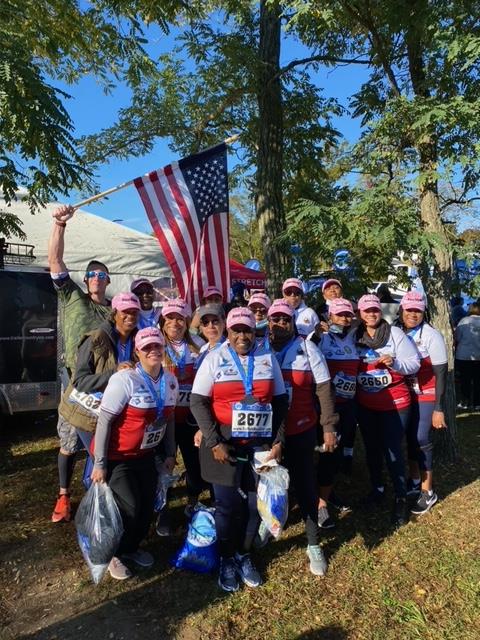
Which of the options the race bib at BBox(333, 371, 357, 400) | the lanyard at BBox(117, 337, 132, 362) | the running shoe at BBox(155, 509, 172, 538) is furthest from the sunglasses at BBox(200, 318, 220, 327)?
the running shoe at BBox(155, 509, 172, 538)

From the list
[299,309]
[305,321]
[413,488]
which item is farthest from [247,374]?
[413,488]

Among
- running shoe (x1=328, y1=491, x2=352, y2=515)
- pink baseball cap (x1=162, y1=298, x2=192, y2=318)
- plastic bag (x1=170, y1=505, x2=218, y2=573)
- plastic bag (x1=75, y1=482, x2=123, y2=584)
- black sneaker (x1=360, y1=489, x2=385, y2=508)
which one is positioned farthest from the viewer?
black sneaker (x1=360, y1=489, x2=385, y2=508)

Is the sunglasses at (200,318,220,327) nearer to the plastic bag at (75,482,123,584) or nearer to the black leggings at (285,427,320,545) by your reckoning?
the black leggings at (285,427,320,545)

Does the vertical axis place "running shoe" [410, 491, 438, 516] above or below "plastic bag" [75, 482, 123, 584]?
below

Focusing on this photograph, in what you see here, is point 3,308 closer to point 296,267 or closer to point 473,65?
point 296,267

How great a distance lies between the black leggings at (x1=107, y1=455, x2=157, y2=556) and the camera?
3.26 m

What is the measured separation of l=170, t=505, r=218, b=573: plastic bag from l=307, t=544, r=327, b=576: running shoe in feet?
2.21

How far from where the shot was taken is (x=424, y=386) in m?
4.39

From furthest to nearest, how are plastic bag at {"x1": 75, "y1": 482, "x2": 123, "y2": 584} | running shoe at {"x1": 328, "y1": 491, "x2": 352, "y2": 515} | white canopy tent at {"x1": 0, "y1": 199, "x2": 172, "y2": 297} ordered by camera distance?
white canopy tent at {"x1": 0, "y1": 199, "x2": 172, "y2": 297}, running shoe at {"x1": 328, "y1": 491, "x2": 352, "y2": 515}, plastic bag at {"x1": 75, "y1": 482, "x2": 123, "y2": 584}

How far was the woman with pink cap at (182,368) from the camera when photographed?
3881 mm

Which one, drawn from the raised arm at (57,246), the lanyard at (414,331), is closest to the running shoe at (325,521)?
the lanyard at (414,331)

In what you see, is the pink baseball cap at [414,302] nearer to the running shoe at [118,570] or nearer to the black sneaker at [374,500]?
the black sneaker at [374,500]

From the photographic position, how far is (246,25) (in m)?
7.12

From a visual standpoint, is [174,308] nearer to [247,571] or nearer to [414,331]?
[247,571]
